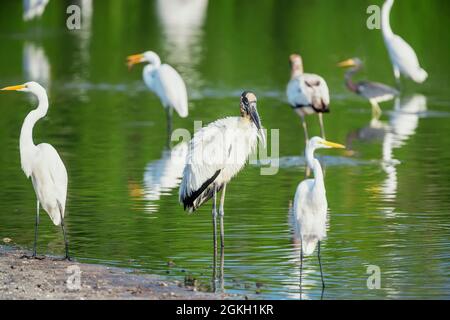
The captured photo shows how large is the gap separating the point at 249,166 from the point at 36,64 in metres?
11.8

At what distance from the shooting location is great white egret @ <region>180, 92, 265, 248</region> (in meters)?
9.73

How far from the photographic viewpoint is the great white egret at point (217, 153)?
9727 mm

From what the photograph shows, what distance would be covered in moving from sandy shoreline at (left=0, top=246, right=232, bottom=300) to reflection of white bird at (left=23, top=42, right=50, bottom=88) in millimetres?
13562

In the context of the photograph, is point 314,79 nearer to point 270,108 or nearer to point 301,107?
point 301,107

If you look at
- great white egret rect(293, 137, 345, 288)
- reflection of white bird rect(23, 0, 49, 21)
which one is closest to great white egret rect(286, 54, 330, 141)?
great white egret rect(293, 137, 345, 288)

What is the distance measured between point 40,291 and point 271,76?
15618 millimetres

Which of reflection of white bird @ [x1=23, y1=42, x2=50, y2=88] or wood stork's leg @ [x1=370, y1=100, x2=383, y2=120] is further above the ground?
reflection of white bird @ [x1=23, y1=42, x2=50, y2=88]

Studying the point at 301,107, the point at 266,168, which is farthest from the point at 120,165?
the point at 301,107

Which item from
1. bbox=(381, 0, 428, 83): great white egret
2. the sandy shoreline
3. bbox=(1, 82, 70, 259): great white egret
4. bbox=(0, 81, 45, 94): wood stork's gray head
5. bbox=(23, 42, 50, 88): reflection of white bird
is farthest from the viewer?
bbox=(23, 42, 50, 88): reflection of white bird

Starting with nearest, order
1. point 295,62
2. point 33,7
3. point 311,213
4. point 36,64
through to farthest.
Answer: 1. point 311,213
2. point 295,62
3. point 36,64
4. point 33,7

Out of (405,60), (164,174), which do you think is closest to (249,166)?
(164,174)

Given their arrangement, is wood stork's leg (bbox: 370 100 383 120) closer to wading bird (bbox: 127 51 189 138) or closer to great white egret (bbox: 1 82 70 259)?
wading bird (bbox: 127 51 189 138)

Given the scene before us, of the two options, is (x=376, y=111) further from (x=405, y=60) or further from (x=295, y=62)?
(x=295, y=62)

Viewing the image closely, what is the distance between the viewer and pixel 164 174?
559 inches
